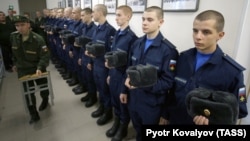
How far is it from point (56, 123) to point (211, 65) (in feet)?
7.04

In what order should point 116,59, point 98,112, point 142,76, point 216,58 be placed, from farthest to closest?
point 98,112 < point 116,59 < point 142,76 < point 216,58

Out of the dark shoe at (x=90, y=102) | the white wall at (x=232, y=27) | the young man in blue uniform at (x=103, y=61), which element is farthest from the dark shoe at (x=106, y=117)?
the white wall at (x=232, y=27)

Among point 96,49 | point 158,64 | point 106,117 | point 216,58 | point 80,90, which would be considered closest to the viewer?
point 216,58

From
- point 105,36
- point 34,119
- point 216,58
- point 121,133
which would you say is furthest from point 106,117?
point 216,58

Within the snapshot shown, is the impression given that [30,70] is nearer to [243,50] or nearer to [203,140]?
[203,140]

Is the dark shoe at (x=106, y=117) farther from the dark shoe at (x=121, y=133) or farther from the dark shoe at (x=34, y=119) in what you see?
the dark shoe at (x=34, y=119)

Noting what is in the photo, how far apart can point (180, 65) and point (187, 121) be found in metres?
0.44

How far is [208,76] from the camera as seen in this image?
47.3 inches

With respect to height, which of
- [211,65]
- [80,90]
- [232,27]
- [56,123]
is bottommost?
[56,123]

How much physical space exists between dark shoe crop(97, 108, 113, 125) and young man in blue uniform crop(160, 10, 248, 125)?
4.69ft

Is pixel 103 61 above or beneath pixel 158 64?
beneath

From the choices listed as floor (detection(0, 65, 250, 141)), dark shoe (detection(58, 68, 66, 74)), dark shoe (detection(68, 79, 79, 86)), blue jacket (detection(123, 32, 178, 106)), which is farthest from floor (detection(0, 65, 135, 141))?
dark shoe (detection(58, 68, 66, 74))

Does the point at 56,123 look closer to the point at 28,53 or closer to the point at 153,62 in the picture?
the point at 28,53

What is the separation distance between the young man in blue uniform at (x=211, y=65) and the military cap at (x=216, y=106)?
0.05 meters
